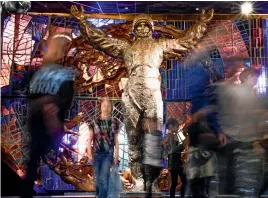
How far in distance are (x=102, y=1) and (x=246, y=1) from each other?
1669 millimetres

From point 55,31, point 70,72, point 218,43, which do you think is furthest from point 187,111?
point 70,72

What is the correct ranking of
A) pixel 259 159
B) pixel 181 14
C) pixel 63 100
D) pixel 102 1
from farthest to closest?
pixel 181 14 → pixel 102 1 → pixel 63 100 → pixel 259 159

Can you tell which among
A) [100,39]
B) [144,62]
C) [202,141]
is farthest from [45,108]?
[100,39]

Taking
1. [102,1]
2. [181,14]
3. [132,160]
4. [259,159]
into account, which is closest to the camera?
[259,159]

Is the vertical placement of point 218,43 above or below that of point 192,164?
above

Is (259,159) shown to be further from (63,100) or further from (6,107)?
(6,107)

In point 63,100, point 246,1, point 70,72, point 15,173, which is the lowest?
point 15,173

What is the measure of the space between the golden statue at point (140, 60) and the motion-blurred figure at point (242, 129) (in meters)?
1.60

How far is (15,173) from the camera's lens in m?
5.71

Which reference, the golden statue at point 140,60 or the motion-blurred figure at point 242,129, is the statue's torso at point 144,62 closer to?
the golden statue at point 140,60

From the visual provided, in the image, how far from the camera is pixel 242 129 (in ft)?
10.9

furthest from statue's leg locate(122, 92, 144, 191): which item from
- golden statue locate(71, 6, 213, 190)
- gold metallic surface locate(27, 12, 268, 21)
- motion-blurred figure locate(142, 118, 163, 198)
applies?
gold metallic surface locate(27, 12, 268, 21)

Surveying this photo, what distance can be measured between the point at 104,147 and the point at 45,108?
913 mm

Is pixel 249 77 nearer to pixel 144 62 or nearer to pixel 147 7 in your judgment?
pixel 144 62
